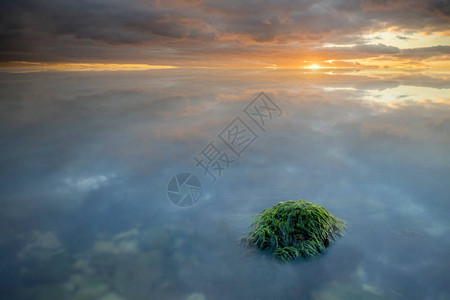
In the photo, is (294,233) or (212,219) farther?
(212,219)

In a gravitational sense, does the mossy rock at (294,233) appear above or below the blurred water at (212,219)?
above

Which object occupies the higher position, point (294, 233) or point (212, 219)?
point (294, 233)

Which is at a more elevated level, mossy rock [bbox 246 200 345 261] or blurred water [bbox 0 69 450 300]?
mossy rock [bbox 246 200 345 261]

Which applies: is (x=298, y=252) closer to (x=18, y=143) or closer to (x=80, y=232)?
(x=80, y=232)

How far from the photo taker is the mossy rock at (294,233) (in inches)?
257

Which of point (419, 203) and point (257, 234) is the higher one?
point (257, 234)

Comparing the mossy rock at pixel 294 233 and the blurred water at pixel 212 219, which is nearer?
the blurred water at pixel 212 219

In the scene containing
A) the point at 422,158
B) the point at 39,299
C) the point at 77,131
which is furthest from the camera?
the point at 77,131

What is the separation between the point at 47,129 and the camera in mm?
25578

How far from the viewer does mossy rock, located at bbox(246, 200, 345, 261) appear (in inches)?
257

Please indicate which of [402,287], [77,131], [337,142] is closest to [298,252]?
[402,287]

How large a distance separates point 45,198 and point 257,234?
9.53 metres

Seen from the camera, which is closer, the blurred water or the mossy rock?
the blurred water

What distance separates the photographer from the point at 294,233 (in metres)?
6.77
